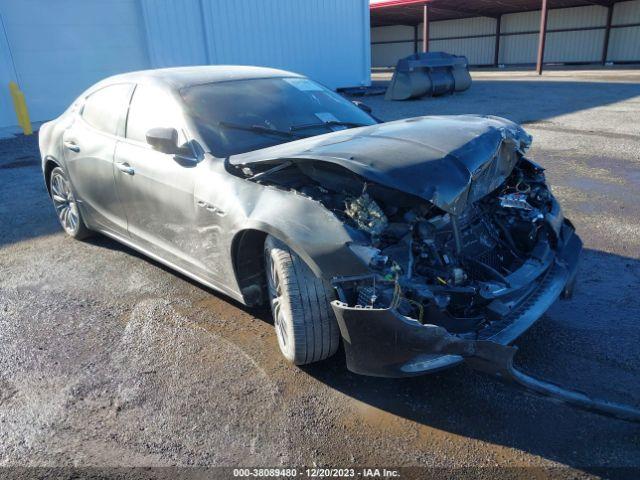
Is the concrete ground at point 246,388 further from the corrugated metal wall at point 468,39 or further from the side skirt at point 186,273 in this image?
the corrugated metal wall at point 468,39

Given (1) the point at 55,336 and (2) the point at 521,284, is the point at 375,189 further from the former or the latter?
(1) the point at 55,336

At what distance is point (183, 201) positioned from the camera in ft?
11.2

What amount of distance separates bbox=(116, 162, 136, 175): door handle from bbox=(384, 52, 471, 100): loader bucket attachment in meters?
13.4

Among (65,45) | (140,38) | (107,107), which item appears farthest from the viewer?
(140,38)

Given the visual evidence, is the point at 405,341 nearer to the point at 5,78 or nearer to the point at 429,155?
the point at 429,155

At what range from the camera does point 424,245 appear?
2768 millimetres

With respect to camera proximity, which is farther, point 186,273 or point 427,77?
point 427,77

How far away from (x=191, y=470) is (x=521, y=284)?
198 cm

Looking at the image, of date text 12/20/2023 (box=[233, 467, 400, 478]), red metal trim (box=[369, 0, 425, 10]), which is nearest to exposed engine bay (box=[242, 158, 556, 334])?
date text 12/20/2023 (box=[233, 467, 400, 478])

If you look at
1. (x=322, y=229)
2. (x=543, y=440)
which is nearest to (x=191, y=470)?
(x=322, y=229)

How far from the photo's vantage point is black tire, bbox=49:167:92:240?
4.93 meters

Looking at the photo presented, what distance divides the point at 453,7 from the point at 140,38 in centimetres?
2305

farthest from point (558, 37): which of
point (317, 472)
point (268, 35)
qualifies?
point (317, 472)

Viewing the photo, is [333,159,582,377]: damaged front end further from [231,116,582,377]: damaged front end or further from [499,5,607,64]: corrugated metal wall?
[499,5,607,64]: corrugated metal wall
